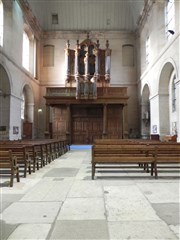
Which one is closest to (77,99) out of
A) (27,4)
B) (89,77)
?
(89,77)

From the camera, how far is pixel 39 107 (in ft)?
73.6

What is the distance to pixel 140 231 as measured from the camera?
109 inches

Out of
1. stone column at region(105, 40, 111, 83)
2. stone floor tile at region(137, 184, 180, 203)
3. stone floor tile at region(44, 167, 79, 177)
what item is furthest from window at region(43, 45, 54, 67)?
stone floor tile at region(137, 184, 180, 203)

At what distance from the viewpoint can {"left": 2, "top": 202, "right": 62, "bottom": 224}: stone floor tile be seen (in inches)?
123

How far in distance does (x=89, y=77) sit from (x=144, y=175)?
15.9 meters

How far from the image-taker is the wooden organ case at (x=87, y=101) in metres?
18.4

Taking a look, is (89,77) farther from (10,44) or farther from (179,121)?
(179,121)

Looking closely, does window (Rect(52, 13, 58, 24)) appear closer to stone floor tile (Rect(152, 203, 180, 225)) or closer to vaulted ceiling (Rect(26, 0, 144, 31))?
vaulted ceiling (Rect(26, 0, 144, 31))

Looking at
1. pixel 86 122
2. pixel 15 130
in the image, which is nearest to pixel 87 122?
pixel 86 122

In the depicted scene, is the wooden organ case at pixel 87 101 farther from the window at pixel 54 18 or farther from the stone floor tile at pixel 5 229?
the stone floor tile at pixel 5 229

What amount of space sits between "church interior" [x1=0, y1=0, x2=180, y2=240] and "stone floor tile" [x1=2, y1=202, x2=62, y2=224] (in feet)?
0.04

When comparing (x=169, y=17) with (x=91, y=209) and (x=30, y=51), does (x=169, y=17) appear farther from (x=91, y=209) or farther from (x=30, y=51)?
(x=91, y=209)

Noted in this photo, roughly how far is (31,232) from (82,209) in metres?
0.94

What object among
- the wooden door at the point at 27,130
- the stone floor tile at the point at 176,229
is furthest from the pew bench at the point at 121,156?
the wooden door at the point at 27,130
